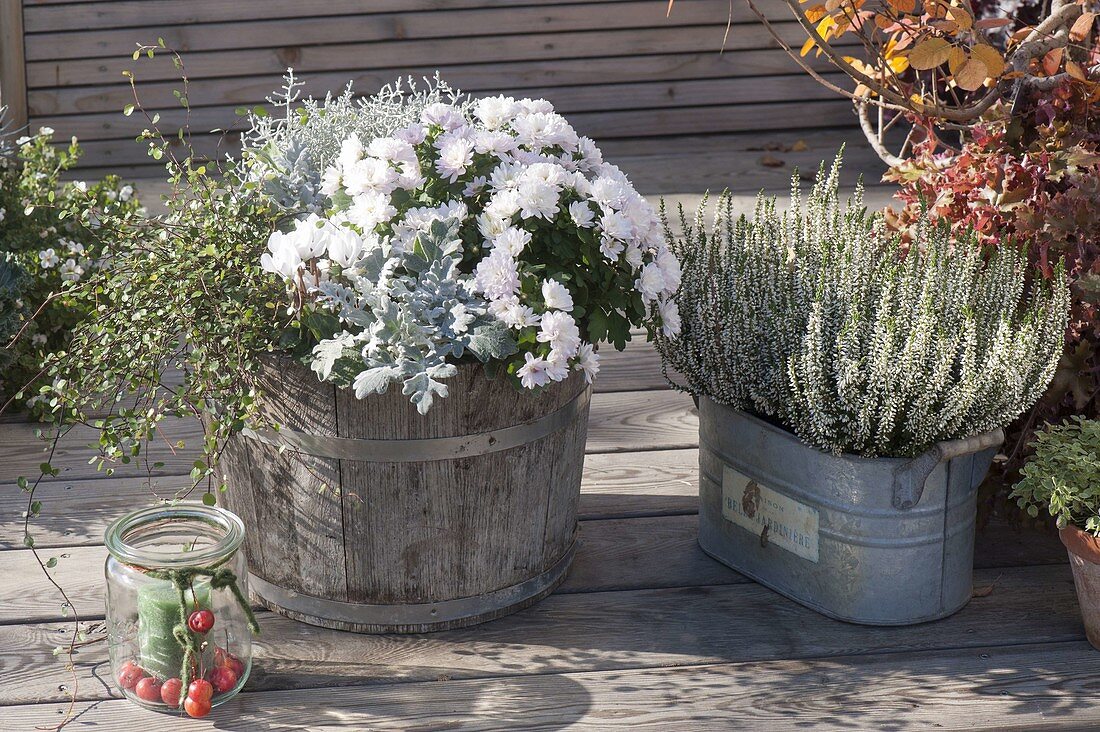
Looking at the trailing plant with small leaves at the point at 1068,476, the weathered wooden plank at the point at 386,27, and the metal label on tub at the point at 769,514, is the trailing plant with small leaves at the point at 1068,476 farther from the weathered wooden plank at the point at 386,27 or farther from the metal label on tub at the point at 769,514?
the weathered wooden plank at the point at 386,27

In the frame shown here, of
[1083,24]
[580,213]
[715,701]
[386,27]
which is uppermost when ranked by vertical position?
[386,27]

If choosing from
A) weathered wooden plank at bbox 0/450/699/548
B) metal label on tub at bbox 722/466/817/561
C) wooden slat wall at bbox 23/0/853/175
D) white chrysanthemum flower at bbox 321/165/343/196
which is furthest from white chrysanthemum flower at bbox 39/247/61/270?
wooden slat wall at bbox 23/0/853/175

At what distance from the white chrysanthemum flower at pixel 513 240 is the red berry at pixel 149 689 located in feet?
2.61

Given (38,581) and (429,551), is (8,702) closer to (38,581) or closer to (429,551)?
(38,581)

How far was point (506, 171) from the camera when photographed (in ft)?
5.94

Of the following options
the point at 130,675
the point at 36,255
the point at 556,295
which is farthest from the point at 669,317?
the point at 36,255

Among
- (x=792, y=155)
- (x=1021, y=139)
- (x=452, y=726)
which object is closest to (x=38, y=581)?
(x=452, y=726)

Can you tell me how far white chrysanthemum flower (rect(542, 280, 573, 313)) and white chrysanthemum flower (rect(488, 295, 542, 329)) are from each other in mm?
31

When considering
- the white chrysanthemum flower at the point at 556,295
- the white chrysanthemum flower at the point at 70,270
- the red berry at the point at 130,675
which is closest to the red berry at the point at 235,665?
the red berry at the point at 130,675

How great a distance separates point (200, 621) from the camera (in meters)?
1.68

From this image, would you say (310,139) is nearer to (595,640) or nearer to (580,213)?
(580,213)

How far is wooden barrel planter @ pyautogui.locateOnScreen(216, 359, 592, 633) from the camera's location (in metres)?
1.77

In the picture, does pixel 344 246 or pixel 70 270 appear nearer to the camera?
pixel 344 246

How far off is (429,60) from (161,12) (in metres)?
0.97
